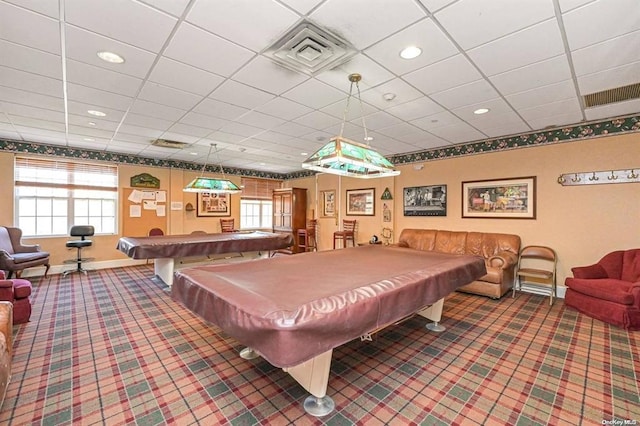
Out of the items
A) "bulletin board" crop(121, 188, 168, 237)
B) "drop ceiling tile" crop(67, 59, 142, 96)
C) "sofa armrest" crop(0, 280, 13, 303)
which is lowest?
"sofa armrest" crop(0, 280, 13, 303)

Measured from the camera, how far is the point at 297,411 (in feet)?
6.28

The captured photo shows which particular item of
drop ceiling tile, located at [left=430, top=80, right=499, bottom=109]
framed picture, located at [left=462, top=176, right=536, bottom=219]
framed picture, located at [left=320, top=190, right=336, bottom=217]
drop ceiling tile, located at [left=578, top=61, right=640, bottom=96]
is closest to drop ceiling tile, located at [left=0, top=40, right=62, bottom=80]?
drop ceiling tile, located at [left=430, top=80, right=499, bottom=109]

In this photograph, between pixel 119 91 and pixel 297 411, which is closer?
pixel 297 411

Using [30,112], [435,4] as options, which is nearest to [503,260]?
[435,4]

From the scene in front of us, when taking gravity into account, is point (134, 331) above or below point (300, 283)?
below

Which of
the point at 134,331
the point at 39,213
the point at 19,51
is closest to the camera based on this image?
the point at 19,51

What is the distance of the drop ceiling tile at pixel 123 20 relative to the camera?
182cm

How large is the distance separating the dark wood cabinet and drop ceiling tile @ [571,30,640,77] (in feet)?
22.6

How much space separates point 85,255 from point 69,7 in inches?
240

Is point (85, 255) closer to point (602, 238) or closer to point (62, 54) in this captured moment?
point (62, 54)

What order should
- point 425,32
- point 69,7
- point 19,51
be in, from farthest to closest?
point 19,51 → point 425,32 → point 69,7

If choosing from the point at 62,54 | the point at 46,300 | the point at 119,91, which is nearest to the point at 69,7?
the point at 62,54

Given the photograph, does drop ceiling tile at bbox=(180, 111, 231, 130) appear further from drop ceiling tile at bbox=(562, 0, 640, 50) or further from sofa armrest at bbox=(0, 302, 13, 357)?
drop ceiling tile at bbox=(562, 0, 640, 50)

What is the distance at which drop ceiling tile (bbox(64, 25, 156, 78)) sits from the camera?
7.02 ft
